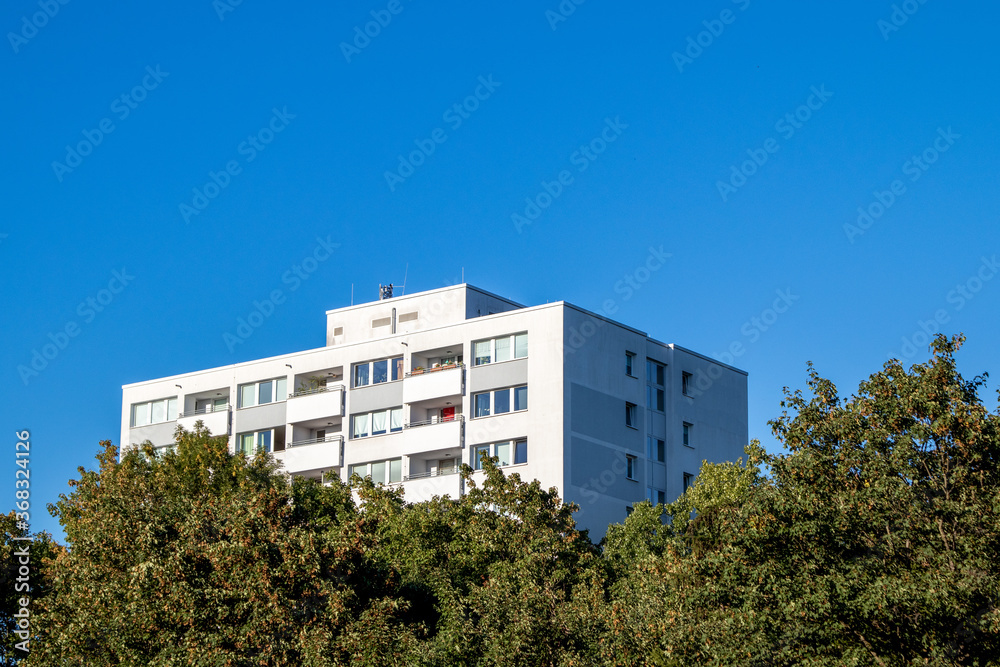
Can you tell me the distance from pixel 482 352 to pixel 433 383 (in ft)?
10.6

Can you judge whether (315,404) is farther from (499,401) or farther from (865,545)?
(865,545)

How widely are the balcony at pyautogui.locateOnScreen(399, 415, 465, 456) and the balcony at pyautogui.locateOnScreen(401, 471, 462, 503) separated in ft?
4.88

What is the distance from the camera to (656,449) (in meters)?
79.5

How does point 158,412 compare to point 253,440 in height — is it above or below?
above

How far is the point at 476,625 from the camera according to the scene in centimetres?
4509

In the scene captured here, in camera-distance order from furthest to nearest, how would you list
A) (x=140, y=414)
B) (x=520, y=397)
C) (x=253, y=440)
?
(x=140, y=414) → (x=253, y=440) → (x=520, y=397)

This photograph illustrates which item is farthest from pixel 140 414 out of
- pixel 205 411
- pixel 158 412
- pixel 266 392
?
pixel 266 392

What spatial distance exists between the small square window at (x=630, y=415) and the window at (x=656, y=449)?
1.25 meters

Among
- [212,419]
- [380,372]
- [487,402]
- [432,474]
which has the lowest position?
[432,474]

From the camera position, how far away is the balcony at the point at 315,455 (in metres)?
82.6

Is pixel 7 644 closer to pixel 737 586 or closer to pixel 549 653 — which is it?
pixel 549 653

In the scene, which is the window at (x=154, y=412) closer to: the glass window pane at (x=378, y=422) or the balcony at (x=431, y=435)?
the glass window pane at (x=378, y=422)

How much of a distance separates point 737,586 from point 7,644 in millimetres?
26508

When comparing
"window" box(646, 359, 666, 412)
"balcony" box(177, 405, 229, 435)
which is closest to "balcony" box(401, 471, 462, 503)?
"window" box(646, 359, 666, 412)
